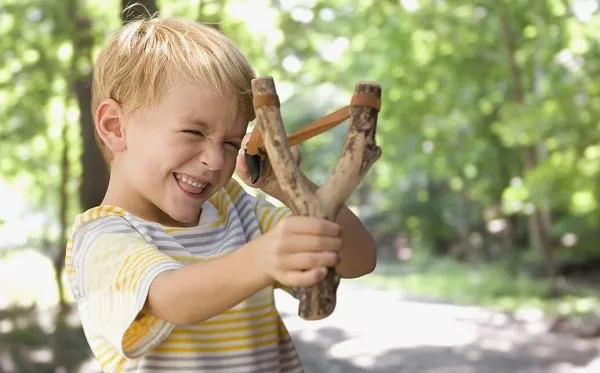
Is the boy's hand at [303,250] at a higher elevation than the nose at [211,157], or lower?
lower

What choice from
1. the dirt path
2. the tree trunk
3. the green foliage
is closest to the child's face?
the green foliage

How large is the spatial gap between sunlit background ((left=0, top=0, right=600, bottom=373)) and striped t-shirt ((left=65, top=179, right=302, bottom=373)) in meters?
2.69

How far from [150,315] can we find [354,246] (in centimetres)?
32

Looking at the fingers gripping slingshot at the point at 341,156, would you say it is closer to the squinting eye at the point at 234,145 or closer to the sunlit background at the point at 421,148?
the squinting eye at the point at 234,145

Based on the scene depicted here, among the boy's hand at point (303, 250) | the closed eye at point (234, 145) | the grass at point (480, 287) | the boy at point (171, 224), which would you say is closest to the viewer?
the boy's hand at point (303, 250)

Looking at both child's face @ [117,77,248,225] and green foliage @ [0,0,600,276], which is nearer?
child's face @ [117,77,248,225]

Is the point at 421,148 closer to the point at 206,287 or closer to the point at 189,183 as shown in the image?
the point at 189,183

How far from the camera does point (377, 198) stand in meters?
22.5

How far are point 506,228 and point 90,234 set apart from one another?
604 inches

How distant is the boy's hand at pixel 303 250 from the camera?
0.83m

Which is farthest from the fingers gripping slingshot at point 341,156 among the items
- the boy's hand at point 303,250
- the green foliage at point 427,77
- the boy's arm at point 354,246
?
the green foliage at point 427,77

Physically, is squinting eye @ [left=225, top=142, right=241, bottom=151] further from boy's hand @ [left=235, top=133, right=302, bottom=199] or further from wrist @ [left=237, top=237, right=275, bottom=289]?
wrist @ [left=237, top=237, right=275, bottom=289]

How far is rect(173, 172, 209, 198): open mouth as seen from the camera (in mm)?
1100

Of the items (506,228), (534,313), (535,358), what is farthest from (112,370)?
(506,228)
